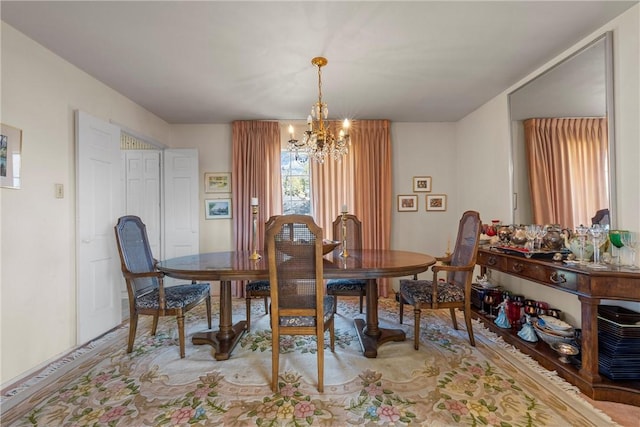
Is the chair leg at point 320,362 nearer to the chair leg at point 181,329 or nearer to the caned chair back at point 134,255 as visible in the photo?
the chair leg at point 181,329

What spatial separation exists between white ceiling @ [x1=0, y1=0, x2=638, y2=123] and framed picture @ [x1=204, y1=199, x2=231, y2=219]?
4.74ft

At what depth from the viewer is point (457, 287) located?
2.42 meters

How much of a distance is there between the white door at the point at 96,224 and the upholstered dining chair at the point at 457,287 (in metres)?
3.02

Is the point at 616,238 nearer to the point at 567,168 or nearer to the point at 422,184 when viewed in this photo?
the point at 567,168

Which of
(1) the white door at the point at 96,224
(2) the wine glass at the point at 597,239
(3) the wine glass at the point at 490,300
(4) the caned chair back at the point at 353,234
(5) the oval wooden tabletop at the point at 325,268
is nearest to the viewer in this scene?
(2) the wine glass at the point at 597,239

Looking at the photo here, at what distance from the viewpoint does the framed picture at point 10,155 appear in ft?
6.36

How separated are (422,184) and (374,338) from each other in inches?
106

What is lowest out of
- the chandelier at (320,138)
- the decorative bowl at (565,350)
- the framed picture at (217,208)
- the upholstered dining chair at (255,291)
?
the decorative bowl at (565,350)

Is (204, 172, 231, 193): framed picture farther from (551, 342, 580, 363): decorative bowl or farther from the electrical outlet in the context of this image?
(551, 342, 580, 363): decorative bowl

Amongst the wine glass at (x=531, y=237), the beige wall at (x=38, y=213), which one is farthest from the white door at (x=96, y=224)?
the wine glass at (x=531, y=237)

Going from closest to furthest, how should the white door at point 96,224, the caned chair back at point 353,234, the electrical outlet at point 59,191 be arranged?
the electrical outlet at point 59,191 → the white door at point 96,224 → the caned chair back at point 353,234

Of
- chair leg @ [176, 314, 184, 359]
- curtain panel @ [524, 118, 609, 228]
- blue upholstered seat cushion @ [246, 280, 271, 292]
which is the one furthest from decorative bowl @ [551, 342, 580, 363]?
chair leg @ [176, 314, 184, 359]

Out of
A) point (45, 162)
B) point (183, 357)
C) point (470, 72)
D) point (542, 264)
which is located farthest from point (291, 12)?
point (183, 357)

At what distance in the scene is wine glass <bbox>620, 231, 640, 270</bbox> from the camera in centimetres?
183
